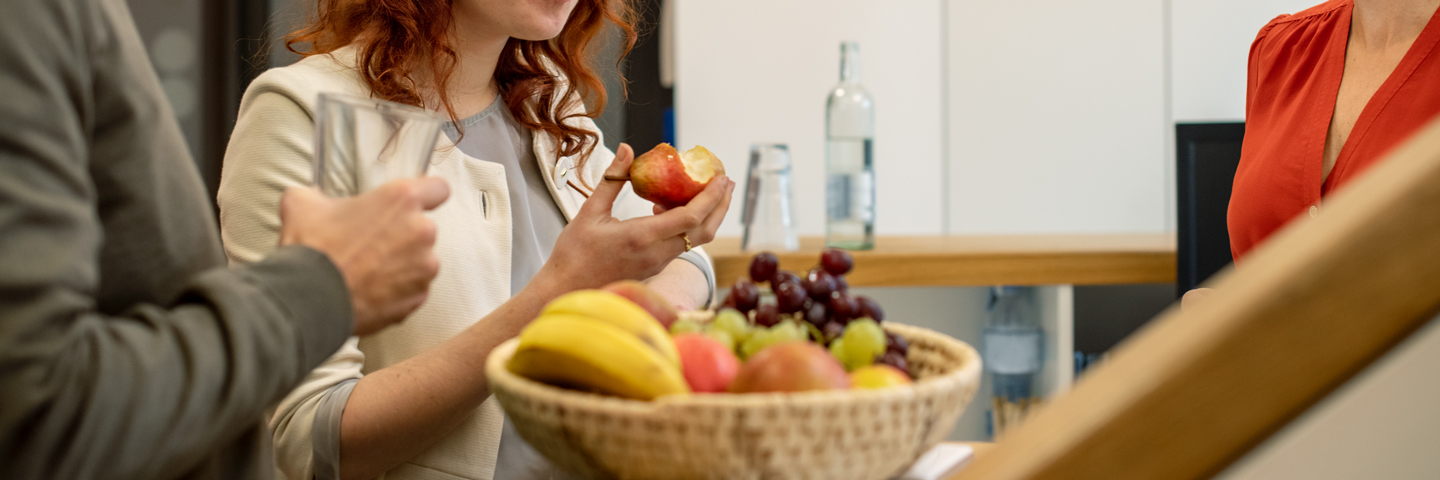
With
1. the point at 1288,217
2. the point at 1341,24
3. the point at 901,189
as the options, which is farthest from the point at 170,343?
the point at 901,189

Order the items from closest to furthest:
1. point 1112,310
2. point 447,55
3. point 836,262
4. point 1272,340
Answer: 1. point 1272,340
2. point 836,262
3. point 447,55
4. point 1112,310

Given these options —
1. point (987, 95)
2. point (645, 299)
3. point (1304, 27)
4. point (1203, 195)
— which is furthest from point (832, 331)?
point (987, 95)

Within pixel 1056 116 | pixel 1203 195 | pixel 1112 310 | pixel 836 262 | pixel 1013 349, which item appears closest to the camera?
pixel 836 262

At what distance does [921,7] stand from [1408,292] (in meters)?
2.51

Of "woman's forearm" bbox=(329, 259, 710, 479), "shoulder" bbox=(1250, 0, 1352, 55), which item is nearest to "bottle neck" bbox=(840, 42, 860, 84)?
"shoulder" bbox=(1250, 0, 1352, 55)

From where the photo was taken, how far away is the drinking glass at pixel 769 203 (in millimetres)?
2006

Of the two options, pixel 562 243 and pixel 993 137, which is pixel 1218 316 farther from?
pixel 993 137

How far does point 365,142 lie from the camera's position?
55cm

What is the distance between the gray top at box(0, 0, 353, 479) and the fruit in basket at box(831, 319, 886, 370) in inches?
11.5

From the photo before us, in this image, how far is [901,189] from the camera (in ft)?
9.05

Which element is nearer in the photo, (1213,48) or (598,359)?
(598,359)

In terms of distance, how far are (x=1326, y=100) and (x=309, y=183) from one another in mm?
1379

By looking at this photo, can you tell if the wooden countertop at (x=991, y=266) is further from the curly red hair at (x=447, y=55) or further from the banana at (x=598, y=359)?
the banana at (x=598, y=359)

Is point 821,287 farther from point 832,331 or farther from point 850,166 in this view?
point 850,166
